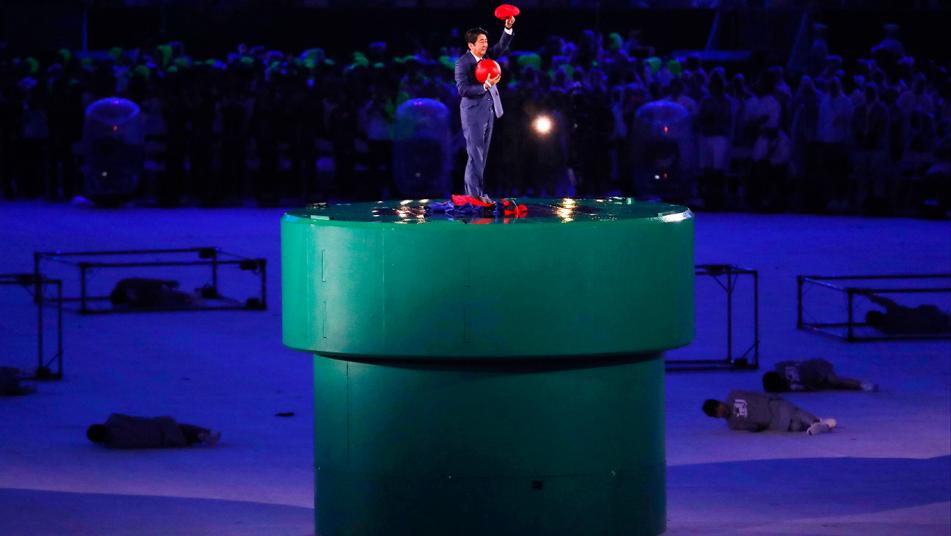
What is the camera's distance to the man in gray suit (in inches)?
291

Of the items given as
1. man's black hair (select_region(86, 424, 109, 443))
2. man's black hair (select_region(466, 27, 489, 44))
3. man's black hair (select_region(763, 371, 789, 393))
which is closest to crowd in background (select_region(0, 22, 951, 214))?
man's black hair (select_region(763, 371, 789, 393))

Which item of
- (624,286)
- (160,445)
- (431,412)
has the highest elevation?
(624,286)

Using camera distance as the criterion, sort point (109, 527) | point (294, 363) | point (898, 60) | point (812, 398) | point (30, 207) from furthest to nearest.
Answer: point (898, 60) < point (30, 207) < point (294, 363) < point (812, 398) < point (109, 527)

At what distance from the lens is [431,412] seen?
6652 millimetres

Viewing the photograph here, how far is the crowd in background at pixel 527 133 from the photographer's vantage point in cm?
2345

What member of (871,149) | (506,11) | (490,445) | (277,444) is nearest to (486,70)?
(506,11)

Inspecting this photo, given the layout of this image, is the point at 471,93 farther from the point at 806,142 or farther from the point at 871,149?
the point at 806,142

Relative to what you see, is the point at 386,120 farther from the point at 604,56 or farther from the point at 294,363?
the point at 294,363

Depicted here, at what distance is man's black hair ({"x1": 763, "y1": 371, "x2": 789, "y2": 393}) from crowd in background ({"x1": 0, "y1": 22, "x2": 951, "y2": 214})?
11.5 meters

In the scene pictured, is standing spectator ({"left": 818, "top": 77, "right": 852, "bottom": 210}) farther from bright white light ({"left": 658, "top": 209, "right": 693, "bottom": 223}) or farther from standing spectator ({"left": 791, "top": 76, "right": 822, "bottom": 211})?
bright white light ({"left": 658, "top": 209, "right": 693, "bottom": 223})

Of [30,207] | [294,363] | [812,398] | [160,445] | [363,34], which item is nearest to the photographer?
[160,445]

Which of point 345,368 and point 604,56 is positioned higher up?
point 604,56

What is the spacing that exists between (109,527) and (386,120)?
16623 millimetres

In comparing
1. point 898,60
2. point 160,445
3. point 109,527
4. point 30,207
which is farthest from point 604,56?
point 109,527
